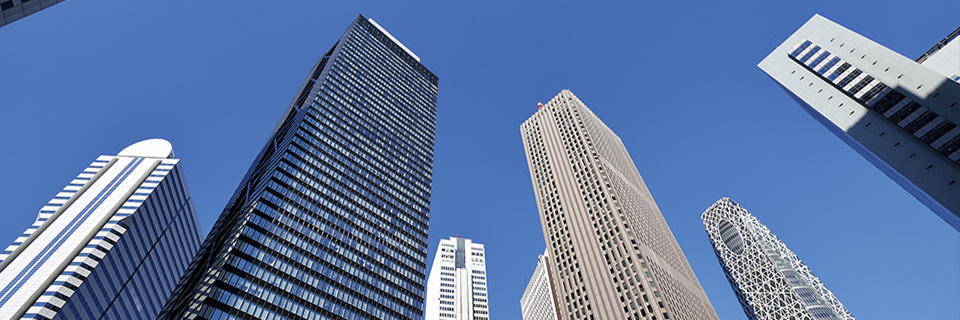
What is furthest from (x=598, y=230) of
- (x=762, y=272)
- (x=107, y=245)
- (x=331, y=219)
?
(x=107, y=245)

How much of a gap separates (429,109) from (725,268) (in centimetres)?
11986

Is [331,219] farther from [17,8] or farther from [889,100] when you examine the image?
[889,100]

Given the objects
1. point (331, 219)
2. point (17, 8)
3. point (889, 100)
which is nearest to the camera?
point (17, 8)

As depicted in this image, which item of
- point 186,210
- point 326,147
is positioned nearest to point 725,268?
point 326,147

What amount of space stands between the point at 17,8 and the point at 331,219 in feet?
227

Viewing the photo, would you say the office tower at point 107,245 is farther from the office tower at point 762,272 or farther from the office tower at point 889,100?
the office tower at point 762,272

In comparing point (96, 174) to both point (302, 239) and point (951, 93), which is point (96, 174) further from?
point (951, 93)

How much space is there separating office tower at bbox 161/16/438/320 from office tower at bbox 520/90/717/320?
114 ft

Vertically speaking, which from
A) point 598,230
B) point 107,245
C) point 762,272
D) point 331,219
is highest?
point 107,245

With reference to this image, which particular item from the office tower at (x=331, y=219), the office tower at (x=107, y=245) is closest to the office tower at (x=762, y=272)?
the office tower at (x=331, y=219)

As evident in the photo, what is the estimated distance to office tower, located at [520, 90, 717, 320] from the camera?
9794cm

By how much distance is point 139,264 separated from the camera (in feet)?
484

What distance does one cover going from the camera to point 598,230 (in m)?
114

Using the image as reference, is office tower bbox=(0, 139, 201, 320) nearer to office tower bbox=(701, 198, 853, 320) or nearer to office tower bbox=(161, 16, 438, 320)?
office tower bbox=(161, 16, 438, 320)
